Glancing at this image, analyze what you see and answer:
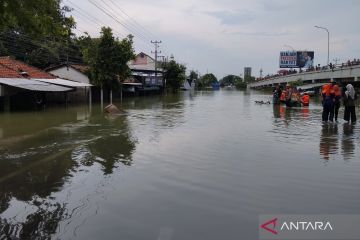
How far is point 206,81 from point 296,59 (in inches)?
2695

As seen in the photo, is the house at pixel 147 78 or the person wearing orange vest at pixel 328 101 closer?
the person wearing orange vest at pixel 328 101

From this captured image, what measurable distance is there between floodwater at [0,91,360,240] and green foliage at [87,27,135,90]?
23.1 meters

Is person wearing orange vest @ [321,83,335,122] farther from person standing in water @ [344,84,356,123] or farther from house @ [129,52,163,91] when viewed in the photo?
house @ [129,52,163,91]

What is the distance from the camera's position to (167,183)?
27.2 ft

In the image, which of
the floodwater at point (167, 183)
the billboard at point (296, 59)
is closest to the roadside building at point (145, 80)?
the floodwater at point (167, 183)

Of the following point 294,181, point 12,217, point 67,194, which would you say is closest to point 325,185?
point 294,181

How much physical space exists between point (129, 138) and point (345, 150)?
6.67 metres

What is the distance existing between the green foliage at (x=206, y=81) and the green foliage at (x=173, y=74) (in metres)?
72.5

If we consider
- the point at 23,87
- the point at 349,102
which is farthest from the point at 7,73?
the point at 349,102

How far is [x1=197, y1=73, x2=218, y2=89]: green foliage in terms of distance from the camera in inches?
6113

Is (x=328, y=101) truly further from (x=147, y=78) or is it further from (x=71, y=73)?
(x=147, y=78)

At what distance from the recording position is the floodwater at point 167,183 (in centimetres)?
600

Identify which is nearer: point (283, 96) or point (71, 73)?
point (283, 96)

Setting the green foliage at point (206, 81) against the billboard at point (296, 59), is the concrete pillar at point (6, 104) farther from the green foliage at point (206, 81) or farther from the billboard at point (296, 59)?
the green foliage at point (206, 81)
